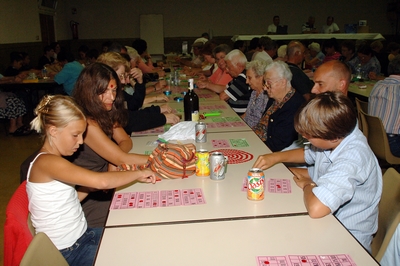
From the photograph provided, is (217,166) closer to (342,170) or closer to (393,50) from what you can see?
(342,170)

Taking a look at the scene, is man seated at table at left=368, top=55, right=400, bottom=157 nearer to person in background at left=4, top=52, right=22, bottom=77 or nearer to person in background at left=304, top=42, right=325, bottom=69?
person in background at left=304, top=42, right=325, bottom=69

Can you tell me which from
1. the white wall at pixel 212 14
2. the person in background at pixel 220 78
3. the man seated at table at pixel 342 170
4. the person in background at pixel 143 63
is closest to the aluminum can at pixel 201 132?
the man seated at table at pixel 342 170

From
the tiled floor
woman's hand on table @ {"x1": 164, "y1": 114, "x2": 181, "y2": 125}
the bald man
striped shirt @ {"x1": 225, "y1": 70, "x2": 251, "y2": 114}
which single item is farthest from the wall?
the bald man

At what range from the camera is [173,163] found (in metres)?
1.88

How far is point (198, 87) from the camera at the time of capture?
5.15 metres

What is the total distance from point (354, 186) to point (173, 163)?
2.84ft

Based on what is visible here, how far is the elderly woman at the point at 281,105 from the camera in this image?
9.38ft

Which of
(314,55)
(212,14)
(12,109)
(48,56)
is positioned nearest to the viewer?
(12,109)

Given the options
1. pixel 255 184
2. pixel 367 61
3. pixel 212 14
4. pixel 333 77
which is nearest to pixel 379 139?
pixel 333 77

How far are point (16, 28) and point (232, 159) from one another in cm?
929

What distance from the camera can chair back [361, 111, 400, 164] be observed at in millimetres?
3344

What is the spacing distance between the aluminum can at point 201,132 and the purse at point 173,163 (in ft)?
1.77

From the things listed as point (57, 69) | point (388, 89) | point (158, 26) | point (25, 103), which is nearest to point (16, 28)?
point (57, 69)

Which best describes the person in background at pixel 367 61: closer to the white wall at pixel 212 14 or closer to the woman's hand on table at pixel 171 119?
the woman's hand on table at pixel 171 119
